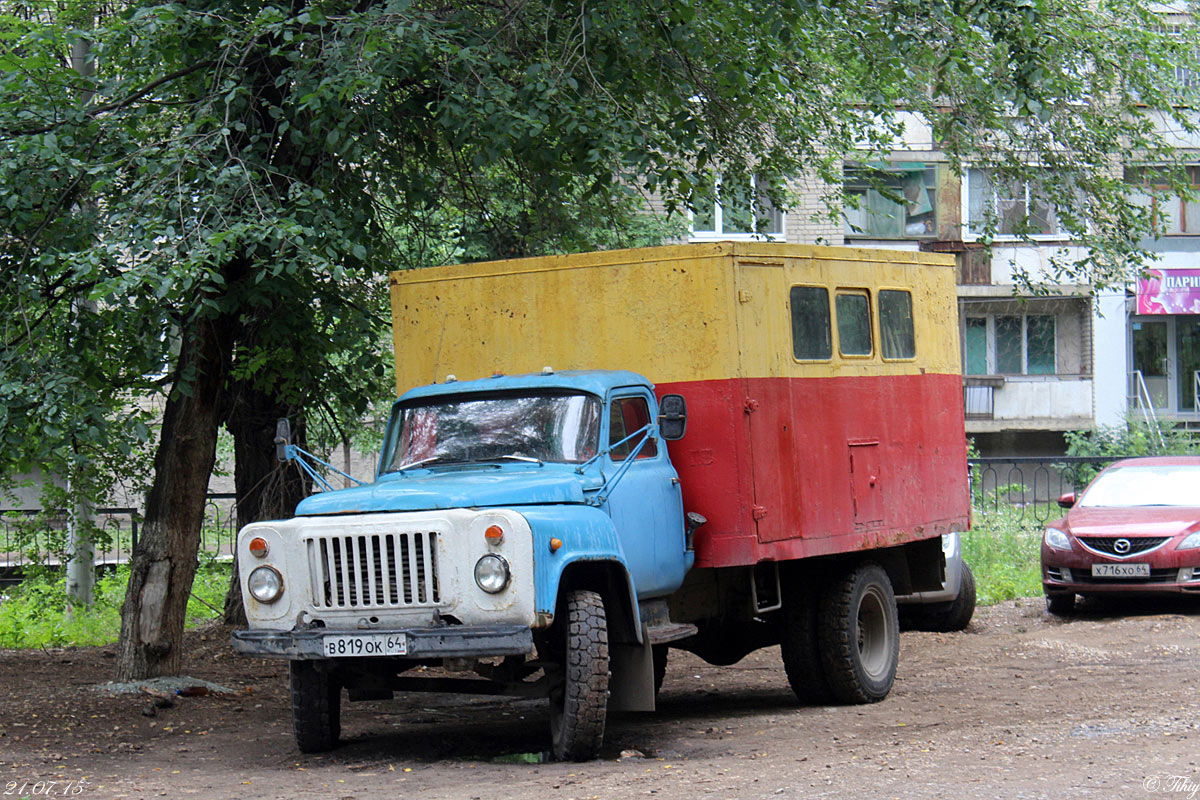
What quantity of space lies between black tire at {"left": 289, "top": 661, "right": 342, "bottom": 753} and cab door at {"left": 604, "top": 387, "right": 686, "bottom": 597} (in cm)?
183

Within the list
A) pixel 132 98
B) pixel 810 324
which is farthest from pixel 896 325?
pixel 132 98

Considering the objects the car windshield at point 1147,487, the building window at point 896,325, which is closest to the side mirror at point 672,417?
the building window at point 896,325

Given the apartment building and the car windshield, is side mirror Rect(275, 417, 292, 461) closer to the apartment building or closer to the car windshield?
the car windshield

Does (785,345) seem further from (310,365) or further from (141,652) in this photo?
(141,652)

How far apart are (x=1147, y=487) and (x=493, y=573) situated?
10803 millimetres

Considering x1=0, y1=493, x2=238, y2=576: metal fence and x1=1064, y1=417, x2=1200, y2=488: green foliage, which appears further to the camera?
x1=1064, y1=417, x2=1200, y2=488: green foliage

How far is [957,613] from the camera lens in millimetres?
14414

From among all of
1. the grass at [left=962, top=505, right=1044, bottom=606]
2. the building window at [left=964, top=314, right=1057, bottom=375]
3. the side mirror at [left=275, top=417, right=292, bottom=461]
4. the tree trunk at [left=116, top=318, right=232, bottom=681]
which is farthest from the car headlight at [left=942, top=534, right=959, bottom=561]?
the building window at [left=964, top=314, right=1057, bottom=375]

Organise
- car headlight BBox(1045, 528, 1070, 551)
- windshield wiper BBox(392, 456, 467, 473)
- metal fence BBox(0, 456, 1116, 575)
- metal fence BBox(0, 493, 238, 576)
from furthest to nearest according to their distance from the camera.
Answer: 1. car headlight BBox(1045, 528, 1070, 551)
2. metal fence BBox(0, 456, 1116, 575)
3. metal fence BBox(0, 493, 238, 576)
4. windshield wiper BBox(392, 456, 467, 473)

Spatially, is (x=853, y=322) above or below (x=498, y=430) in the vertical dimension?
above

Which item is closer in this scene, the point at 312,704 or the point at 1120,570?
the point at 312,704

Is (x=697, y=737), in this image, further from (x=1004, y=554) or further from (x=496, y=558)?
(x=1004, y=554)

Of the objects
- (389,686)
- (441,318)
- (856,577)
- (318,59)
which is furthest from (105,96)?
(856,577)

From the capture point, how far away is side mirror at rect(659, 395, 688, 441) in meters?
8.35
